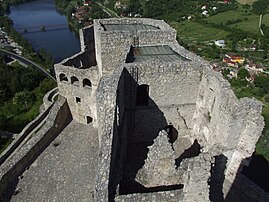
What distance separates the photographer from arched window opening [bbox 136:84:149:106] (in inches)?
546

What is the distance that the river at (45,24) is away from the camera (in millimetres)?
74625

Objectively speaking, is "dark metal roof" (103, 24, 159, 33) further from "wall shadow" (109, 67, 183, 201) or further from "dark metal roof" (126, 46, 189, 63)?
"wall shadow" (109, 67, 183, 201)

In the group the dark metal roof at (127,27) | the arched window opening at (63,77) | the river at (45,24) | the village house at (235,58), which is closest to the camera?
the dark metal roof at (127,27)

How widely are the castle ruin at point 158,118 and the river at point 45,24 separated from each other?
53975 mm

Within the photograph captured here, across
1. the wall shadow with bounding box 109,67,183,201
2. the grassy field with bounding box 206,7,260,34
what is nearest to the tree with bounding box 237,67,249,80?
the grassy field with bounding box 206,7,260,34

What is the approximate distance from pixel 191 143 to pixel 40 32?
7798 centimetres

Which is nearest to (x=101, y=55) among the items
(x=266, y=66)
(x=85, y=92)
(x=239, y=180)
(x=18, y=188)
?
(x=85, y=92)

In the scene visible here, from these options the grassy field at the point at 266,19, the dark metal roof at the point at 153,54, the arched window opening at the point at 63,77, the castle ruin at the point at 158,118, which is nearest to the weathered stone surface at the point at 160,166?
the castle ruin at the point at 158,118

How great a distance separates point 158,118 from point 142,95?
1.43m

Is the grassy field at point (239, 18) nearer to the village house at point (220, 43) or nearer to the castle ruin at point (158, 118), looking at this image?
the village house at point (220, 43)

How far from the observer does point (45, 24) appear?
90.1 metres

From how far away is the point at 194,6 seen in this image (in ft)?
377

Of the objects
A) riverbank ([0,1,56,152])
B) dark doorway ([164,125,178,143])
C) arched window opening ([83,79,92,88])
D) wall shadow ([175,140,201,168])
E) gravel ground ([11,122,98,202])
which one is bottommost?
riverbank ([0,1,56,152])

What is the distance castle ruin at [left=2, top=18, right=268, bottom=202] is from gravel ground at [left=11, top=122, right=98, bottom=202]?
0.90 m
